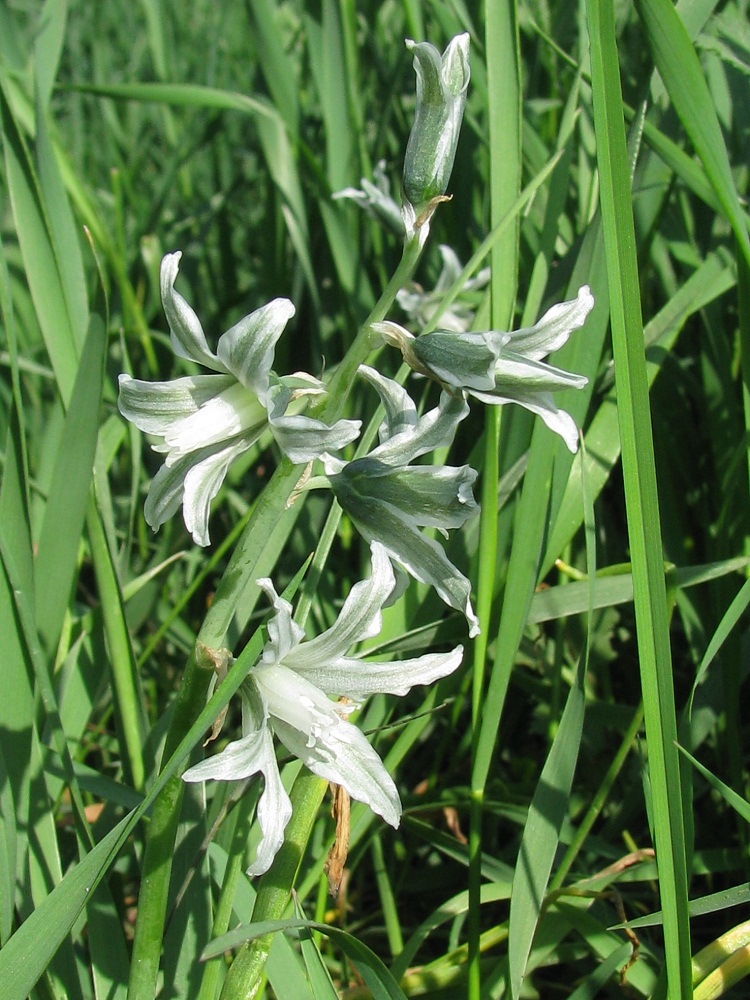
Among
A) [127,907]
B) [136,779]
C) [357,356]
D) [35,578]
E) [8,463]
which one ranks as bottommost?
[127,907]

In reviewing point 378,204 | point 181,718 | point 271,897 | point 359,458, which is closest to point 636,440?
point 359,458

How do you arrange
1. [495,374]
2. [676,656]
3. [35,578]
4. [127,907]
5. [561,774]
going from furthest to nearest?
[676,656] < [127,907] < [35,578] < [561,774] < [495,374]

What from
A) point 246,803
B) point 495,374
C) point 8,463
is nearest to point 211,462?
point 495,374

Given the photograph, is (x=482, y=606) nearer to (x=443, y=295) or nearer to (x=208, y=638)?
(x=208, y=638)

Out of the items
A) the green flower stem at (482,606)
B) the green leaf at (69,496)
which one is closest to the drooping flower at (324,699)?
the green flower stem at (482,606)

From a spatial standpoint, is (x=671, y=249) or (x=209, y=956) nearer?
(x=209, y=956)

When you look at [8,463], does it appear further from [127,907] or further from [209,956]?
[127,907]

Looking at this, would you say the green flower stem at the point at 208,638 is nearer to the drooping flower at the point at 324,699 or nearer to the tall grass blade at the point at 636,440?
the drooping flower at the point at 324,699
